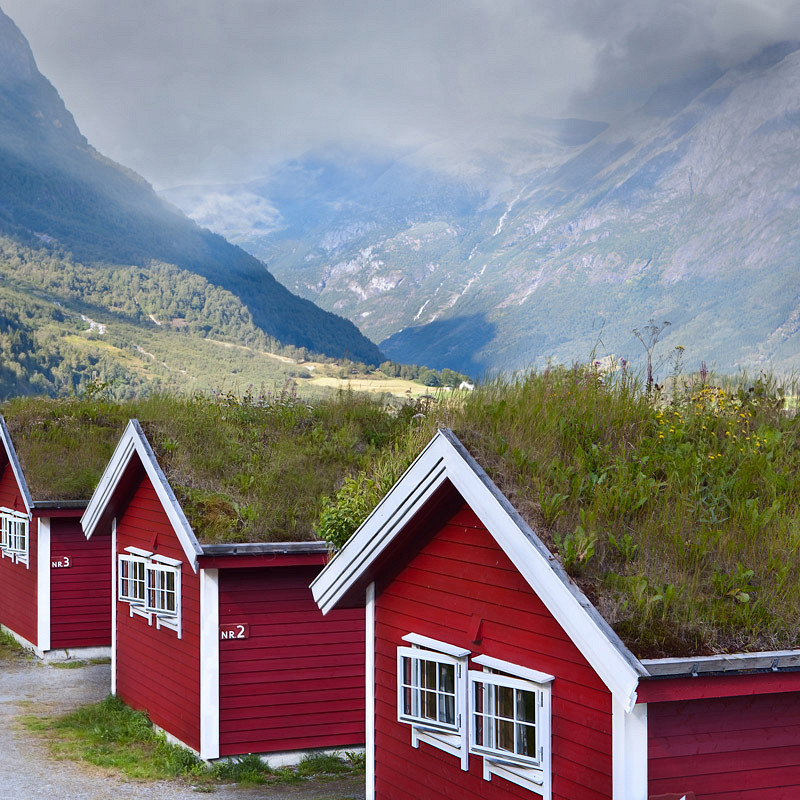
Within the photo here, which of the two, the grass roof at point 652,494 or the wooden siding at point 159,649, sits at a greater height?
the grass roof at point 652,494

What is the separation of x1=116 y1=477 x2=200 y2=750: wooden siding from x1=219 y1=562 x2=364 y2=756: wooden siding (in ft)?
1.51

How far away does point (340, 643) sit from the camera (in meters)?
12.8

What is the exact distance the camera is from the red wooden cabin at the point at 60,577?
20.0 metres

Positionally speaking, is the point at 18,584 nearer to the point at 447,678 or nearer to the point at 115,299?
the point at 447,678

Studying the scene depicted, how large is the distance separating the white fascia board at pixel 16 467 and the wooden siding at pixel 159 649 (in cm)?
496

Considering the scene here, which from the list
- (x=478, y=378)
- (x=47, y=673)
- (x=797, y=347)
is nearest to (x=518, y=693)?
(x=478, y=378)

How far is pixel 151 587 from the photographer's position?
13977 millimetres

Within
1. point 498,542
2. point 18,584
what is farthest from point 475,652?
point 18,584

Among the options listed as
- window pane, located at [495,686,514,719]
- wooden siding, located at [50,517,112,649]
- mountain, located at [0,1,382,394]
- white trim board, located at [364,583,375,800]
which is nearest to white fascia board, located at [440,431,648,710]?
window pane, located at [495,686,514,719]

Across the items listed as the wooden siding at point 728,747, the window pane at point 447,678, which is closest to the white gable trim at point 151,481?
the window pane at point 447,678

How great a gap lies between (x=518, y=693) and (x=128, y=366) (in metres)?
121

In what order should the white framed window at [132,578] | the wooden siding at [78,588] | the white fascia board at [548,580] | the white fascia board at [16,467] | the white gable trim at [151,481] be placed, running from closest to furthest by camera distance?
1. the white fascia board at [548,580]
2. the white gable trim at [151,481]
3. the white framed window at [132,578]
4. the white fascia board at [16,467]
5. the wooden siding at [78,588]

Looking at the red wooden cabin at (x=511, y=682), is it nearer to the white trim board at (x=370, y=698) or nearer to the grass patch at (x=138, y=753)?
the white trim board at (x=370, y=698)

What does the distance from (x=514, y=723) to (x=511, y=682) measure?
Result: 34 cm
